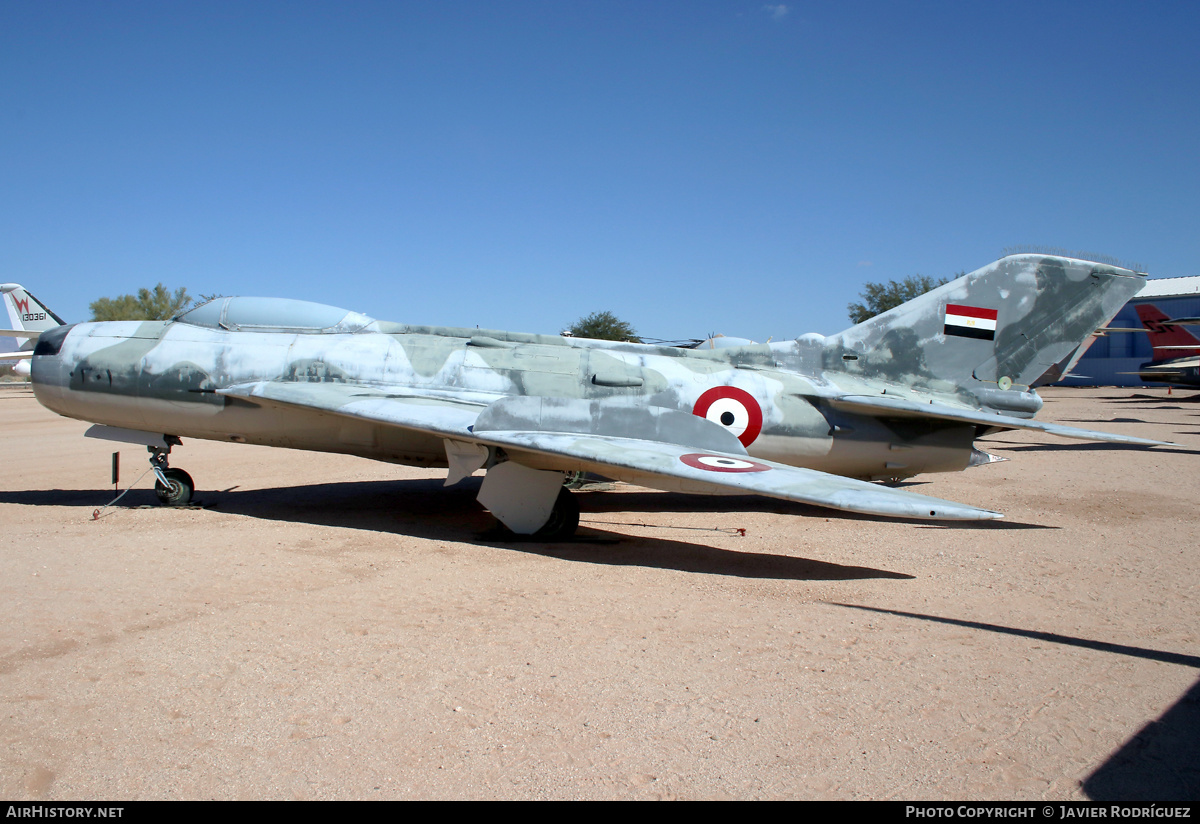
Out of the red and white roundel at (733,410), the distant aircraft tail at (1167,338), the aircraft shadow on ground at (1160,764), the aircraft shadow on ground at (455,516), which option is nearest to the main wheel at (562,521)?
the aircraft shadow on ground at (455,516)

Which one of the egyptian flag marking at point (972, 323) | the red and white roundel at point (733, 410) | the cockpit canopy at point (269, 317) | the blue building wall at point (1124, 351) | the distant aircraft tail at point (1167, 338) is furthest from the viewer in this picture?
the blue building wall at point (1124, 351)

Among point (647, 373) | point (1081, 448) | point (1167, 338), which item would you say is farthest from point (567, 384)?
point (1167, 338)

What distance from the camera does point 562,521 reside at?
8.66 m

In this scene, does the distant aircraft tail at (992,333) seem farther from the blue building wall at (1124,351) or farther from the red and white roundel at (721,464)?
the blue building wall at (1124,351)

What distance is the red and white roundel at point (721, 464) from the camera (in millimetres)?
7406

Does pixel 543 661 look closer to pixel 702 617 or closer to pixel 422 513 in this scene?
pixel 702 617

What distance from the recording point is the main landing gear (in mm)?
9891

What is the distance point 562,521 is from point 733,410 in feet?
9.48

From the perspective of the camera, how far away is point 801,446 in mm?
9789

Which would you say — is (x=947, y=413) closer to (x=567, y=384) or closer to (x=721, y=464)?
(x=721, y=464)

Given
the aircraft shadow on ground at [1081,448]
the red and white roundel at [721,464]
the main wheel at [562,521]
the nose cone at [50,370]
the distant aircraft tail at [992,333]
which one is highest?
the distant aircraft tail at [992,333]

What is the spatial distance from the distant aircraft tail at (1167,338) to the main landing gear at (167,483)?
166ft
